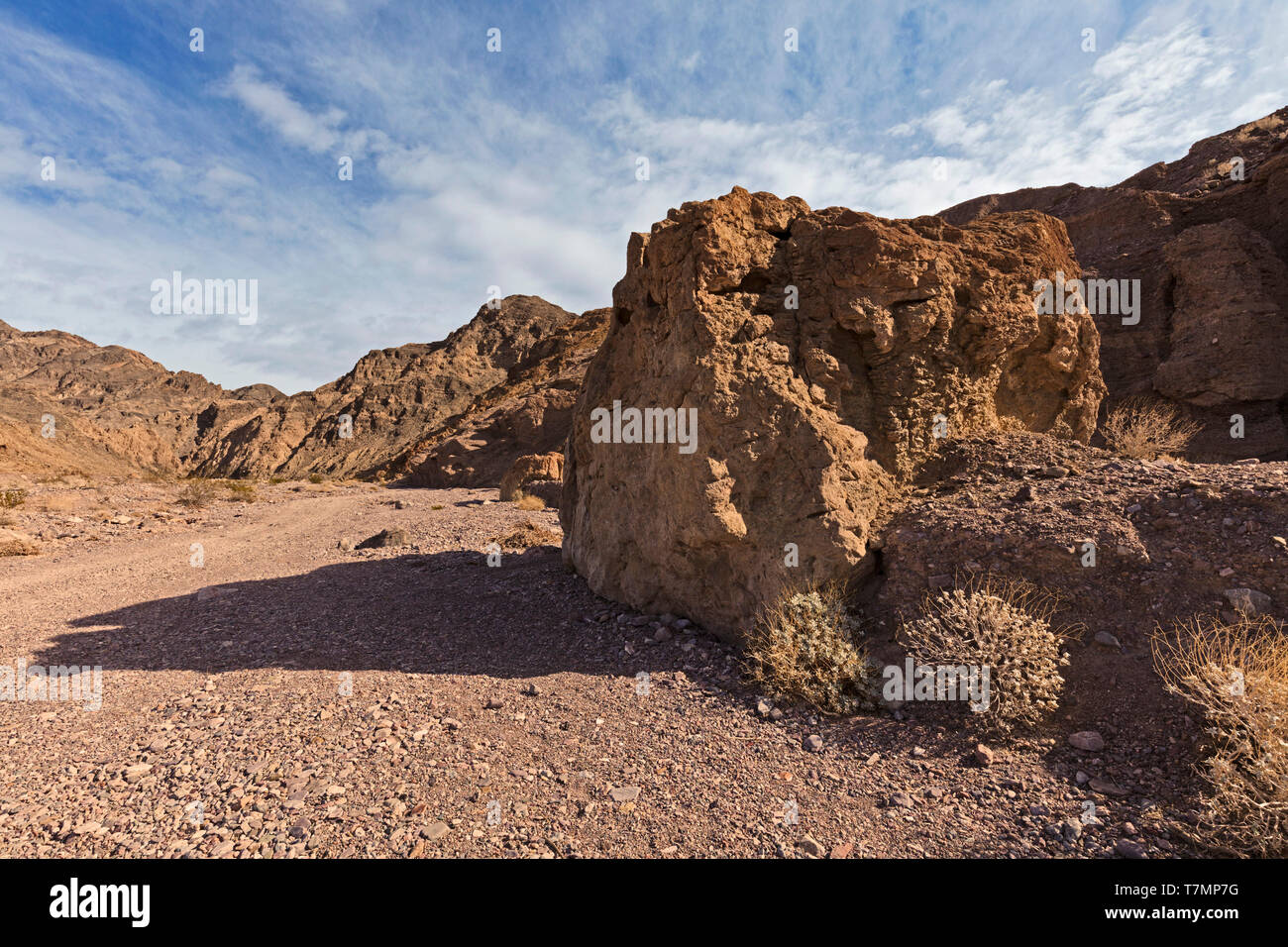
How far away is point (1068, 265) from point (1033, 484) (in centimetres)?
333

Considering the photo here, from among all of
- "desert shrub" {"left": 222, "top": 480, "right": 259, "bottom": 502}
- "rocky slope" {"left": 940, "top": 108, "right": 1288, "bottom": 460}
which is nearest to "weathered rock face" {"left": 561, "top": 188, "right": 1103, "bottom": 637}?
"rocky slope" {"left": 940, "top": 108, "right": 1288, "bottom": 460}

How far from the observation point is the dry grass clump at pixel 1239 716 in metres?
2.22

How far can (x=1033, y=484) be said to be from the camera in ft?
14.3

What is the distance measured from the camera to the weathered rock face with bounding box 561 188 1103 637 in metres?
4.52

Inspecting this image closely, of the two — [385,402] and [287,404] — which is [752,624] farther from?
[287,404]

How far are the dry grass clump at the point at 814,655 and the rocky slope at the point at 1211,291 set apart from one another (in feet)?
46.5

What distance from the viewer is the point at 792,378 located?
4.82 meters

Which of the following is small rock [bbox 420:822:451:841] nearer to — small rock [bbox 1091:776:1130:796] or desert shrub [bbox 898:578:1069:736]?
desert shrub [bbox 898:578:1069:736]

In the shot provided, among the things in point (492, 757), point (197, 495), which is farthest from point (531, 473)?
point (492, 757)

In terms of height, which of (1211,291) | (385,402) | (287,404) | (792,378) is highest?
(287,404)

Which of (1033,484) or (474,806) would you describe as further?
(1033,484)

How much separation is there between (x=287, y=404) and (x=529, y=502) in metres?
42.4
